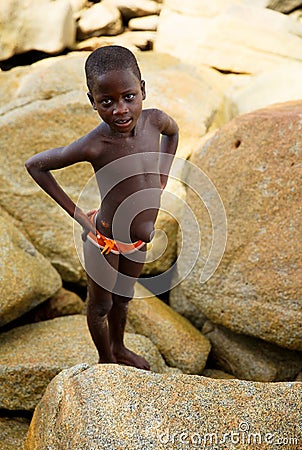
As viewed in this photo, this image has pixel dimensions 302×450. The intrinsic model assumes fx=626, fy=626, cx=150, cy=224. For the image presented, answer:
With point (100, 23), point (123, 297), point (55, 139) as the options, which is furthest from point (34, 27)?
point (123, 297)

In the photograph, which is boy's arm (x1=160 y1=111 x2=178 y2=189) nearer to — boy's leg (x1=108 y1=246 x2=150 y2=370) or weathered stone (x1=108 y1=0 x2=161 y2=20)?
boy's leg (x1=108 y1=246 x2=150 y2=370)

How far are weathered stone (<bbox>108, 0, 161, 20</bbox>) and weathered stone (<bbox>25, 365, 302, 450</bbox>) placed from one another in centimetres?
465

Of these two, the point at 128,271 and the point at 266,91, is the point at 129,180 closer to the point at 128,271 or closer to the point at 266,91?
the point at 128,271

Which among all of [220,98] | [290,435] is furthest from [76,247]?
[290,435]

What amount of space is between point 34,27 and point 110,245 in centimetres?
364

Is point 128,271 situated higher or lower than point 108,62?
lower

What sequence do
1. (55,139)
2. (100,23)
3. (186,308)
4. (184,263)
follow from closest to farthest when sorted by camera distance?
(184,263) → (186,308) → (55,139) → (100,23)

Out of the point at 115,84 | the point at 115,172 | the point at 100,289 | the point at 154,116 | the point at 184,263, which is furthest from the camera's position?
the point at 184,263

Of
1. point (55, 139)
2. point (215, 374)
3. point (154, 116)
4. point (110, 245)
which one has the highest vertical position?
point (154, 116)

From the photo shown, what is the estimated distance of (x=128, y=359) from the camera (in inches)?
128

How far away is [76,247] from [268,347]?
1388mm

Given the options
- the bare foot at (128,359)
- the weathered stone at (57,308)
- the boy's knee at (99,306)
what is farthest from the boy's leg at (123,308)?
the weathered stone at (57,308)

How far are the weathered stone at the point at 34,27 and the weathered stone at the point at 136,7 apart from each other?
0.66m

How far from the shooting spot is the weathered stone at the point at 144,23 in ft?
20.6
